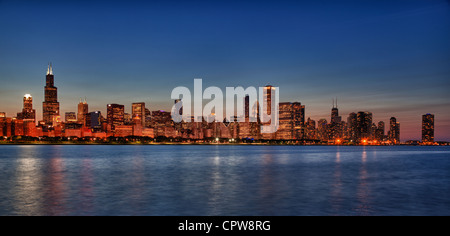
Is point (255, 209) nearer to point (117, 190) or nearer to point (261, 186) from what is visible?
point (261, 186)

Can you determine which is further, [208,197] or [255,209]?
[208,197]

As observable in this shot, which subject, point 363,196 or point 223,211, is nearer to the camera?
point 223,211

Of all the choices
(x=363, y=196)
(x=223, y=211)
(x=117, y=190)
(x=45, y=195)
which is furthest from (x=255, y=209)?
(x=45, y=195)

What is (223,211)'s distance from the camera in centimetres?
2134

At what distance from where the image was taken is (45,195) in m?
26.6
